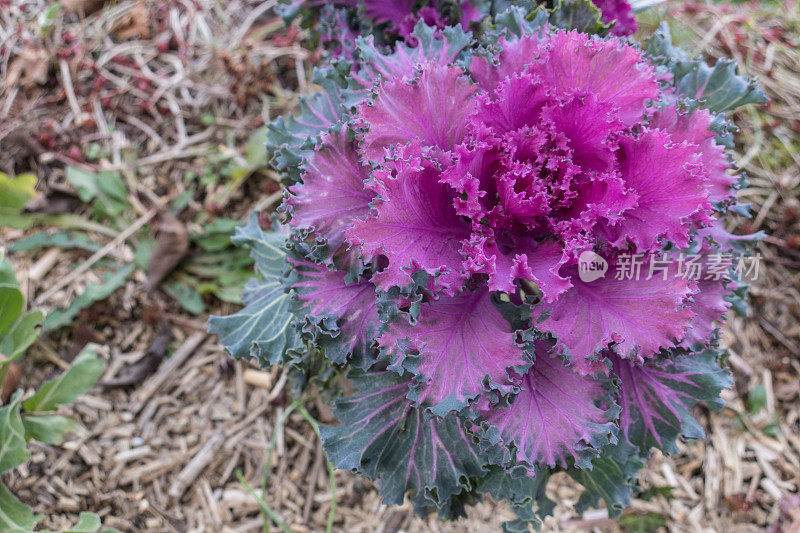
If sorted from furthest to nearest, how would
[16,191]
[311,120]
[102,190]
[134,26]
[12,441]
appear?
[134,26], [102,190], [16,191], [12,441], [311,120]

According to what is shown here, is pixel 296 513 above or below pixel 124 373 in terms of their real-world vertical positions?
below

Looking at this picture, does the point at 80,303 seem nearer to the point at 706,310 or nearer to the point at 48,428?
the point at 48,428

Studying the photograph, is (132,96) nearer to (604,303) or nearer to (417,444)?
(417,444)


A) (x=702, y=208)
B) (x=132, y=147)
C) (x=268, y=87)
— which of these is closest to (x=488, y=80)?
(x=702, y=208)

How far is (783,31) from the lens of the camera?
470 cm

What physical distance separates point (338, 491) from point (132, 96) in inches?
115

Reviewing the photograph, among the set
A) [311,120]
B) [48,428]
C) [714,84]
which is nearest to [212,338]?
[48,428]

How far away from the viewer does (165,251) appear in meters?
3.50

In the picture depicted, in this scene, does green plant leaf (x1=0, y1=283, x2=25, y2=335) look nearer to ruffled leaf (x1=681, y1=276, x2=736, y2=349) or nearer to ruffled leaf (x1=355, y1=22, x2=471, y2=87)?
ruffled leaf (x1=355, y1=22, x2=471, y2=87)

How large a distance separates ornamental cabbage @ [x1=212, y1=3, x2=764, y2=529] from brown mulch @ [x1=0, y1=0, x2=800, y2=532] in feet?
3.60

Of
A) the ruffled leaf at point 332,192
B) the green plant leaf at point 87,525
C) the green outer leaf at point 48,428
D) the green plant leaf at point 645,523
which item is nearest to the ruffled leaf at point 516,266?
the ruffled leaf at point 332,192

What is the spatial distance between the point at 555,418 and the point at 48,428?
233 cm

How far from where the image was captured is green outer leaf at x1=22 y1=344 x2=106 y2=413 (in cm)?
290

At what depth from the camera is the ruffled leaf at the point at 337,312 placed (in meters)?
2.03
